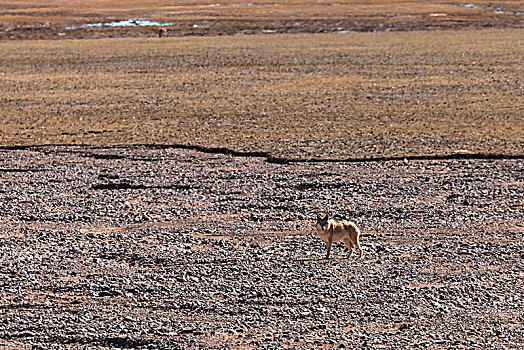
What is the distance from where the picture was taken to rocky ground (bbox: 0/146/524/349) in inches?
302

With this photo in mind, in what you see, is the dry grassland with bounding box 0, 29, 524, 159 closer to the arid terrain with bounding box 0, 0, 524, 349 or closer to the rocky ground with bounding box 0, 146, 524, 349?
the arid terrain with bounding box 0, 0, 524, 349

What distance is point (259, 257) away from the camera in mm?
9711

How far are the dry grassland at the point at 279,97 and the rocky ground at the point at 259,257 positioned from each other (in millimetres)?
2911

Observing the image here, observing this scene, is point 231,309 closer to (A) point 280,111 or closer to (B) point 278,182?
(B) point 278,182

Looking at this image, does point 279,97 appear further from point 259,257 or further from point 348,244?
point 348,244

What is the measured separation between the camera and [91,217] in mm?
11711

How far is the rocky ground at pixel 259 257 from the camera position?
768 centimetres

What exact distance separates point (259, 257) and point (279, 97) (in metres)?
15.9

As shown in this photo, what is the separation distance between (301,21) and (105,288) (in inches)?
2428

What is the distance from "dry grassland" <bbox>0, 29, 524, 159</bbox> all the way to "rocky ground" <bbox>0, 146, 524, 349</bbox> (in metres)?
2.91

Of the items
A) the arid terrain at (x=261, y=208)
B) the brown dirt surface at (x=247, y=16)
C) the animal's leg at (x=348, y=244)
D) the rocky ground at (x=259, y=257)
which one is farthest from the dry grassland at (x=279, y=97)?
the brown dirt surface at (x=247, y=16)

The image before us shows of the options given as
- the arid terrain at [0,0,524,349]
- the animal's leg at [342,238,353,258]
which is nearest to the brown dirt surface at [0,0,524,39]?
the arid terrain at [0,0,524,349]

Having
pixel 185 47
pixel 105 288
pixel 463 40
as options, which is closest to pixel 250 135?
pixel 105 288

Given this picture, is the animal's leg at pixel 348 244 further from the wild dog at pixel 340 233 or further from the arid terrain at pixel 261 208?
the arid terrain at pixel 261 208
